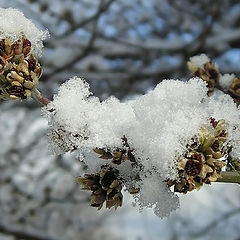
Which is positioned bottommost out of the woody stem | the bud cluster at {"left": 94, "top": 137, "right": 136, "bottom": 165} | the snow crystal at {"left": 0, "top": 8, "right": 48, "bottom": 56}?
the bud cluster at {"left": 94, "top": 137, "right": 136, "bottom": 165}

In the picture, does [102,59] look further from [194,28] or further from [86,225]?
[86,225]

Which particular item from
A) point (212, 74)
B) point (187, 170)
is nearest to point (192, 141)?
point (187, 170)

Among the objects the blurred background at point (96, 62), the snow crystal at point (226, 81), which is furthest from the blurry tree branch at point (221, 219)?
the snow crystal at point (226, 81)

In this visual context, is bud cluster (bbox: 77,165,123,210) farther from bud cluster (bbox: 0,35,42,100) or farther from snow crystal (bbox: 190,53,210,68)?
snow crystal (bbox: 190,53,210,68)

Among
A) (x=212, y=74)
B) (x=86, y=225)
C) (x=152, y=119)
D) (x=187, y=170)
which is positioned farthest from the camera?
(x=86, y=225)

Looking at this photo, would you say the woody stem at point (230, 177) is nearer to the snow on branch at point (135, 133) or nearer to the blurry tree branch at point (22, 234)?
the snow on branch at point (135, 133)

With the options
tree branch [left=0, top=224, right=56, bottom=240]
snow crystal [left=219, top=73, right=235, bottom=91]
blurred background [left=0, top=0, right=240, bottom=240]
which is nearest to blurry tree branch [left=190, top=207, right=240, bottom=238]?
blurred background [left=0, top=0, right=240, bottom=240]
